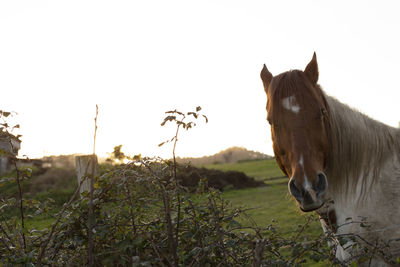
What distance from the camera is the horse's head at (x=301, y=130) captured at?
269 centimetres

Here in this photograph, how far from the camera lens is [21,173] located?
3.15 meters

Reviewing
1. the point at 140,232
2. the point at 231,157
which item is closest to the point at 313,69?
the point at 140,232

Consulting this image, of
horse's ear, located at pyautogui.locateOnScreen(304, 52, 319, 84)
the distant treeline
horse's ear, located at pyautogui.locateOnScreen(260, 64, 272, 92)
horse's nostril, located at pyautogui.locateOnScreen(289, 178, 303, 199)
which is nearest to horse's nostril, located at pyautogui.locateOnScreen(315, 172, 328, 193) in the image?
horse's nostril, located at pyautogui.locateOnScreen(289, 178, 303, 199)

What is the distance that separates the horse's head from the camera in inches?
106

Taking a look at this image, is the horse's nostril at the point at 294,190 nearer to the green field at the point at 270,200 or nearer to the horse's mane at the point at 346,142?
the green field at the point at 270,200

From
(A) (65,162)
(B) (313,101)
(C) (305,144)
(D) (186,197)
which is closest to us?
(D) (186,197)

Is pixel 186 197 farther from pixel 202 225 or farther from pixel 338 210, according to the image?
pixel 338 210

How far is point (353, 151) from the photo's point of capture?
3.27 m

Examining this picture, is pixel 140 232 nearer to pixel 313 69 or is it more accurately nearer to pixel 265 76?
pixel 265 76

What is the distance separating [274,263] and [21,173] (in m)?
2.04

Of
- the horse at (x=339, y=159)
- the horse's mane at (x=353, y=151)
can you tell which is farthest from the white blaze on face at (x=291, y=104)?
the horse's mane at (x=353, y=151)

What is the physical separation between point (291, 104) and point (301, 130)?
8.8 inches

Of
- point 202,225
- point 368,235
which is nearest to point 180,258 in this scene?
point 202,225

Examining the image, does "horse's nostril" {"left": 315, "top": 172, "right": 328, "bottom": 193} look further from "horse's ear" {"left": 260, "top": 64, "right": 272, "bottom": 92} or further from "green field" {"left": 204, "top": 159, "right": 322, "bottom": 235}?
"horse's ear" {"left": 260, "top": 64, "right": 272, "bottom": 92}
